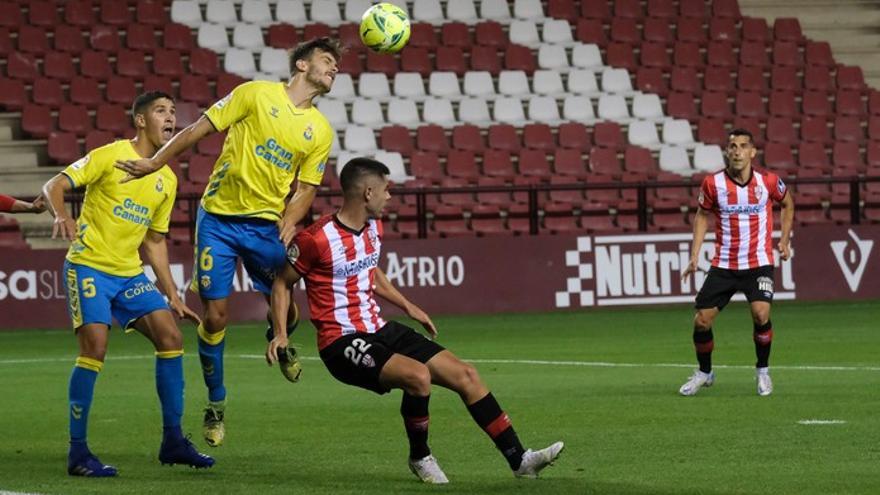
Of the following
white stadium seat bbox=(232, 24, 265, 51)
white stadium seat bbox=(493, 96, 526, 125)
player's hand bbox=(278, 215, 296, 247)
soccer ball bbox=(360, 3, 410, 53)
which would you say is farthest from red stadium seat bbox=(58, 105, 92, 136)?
player's hand bbox=(278, 215, 296, 247)

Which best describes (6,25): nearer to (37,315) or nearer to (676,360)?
(37,315)

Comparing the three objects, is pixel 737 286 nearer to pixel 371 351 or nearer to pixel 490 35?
pixel 371 351

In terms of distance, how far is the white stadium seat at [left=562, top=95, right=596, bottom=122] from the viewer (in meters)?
28.9

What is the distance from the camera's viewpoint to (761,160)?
28.8 meters

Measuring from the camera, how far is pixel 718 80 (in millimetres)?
30109

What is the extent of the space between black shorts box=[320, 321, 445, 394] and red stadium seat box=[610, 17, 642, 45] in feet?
73.1

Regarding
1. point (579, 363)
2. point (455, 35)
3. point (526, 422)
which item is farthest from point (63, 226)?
point (455, 35)

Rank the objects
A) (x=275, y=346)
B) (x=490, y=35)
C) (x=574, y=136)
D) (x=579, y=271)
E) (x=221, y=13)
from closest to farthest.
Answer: (x=275, y=346)
(x=579, y=271)
(x=574, y=136)
(x=221, y=13)
(x=490, y=35)

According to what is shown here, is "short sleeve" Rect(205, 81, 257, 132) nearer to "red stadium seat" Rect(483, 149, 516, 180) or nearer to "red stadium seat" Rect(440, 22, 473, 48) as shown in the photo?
"red stadium seat" Rect(483, 149, 516, 180)

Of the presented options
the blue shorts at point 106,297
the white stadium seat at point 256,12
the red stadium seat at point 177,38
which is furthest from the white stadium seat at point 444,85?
the blue shorts at point 106,297

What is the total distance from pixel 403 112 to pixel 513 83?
213cm

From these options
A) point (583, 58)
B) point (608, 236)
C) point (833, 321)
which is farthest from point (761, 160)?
point (833, 321)

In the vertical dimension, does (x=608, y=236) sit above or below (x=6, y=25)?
below

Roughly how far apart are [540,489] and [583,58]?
22.2m
